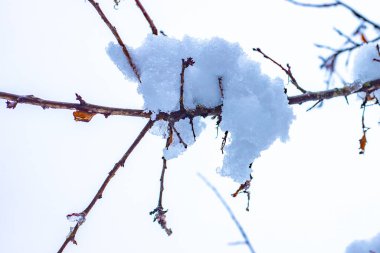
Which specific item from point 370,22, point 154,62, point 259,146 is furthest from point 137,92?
point 370,22

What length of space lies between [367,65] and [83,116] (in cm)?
136

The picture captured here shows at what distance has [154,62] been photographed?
170 cm

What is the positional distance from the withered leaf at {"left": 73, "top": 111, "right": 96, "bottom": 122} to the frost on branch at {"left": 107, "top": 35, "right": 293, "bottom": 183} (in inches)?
9.9

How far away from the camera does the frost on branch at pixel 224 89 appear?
159 centimetres

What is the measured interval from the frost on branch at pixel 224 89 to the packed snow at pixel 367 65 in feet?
1.51

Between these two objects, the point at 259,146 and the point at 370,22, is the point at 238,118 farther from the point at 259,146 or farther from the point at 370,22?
the point at 370,22

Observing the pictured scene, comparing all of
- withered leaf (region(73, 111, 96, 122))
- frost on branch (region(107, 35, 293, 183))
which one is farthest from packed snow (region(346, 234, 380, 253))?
withered leaf (region(73, 111, 96, 122))

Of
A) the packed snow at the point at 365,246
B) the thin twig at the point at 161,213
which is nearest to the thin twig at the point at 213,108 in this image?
the thin twig at the point at 161,213

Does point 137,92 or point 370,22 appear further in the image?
point 370,22

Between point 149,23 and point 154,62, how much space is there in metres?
0.19

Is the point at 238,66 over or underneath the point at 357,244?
over

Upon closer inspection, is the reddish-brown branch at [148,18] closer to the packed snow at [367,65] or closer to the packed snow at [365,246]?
the packed snow at [367,65]

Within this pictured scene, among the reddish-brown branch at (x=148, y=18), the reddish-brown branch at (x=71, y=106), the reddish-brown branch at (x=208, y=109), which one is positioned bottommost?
the reddish-brown branch at (x=71, y=106)

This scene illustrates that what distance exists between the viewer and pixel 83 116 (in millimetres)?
1552
